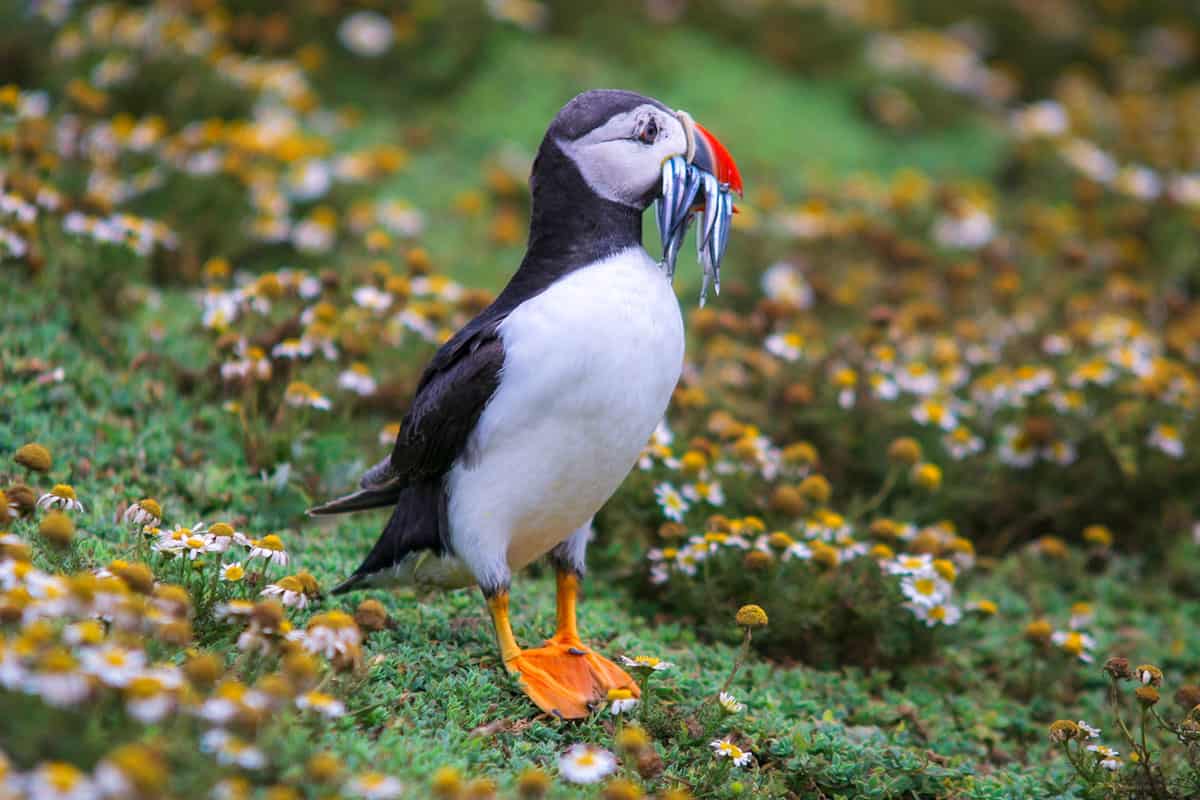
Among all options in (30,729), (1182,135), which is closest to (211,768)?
(30,729)

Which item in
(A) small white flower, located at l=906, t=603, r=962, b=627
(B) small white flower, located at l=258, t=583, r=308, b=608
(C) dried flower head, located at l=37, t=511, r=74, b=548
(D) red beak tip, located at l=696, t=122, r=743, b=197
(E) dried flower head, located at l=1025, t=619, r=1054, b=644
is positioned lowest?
(E) dried flower head, located at l=1025, t=619, r=1054, b=644

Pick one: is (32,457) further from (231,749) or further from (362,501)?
(231,749)

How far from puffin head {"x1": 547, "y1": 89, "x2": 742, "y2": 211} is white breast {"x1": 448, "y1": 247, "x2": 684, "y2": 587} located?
0.18 metres

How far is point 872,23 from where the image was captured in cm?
1042

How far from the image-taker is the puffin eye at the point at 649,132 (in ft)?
11.1

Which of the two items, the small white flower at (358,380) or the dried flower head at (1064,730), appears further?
the small white flower at (358,380)

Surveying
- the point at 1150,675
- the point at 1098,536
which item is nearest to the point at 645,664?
the point at 1150,675

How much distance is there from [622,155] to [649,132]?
9 cm

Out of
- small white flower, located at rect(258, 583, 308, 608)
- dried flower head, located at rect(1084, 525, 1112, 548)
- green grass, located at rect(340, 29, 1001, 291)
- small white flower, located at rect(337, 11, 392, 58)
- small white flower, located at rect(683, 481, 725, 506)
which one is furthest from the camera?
small white flower, located at rect(337, 11, 392, 58)

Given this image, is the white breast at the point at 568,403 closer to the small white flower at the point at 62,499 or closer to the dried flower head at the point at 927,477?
the small white flower at the point at 62,499

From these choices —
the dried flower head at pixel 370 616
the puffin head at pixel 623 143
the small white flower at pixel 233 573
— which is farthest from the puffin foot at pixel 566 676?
the puffin head at pixel 623 143

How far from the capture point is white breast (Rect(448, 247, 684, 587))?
10.5ft

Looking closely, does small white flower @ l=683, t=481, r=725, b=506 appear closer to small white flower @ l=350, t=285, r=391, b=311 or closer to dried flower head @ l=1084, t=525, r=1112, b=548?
small white flower @ l=350, t=285, r=391, b=311

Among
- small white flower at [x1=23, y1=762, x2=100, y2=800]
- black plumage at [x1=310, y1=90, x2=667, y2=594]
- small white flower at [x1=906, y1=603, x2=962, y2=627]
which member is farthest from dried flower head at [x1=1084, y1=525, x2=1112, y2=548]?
small white flower at [x1=23, y1=762, x2=100, y2=800]
